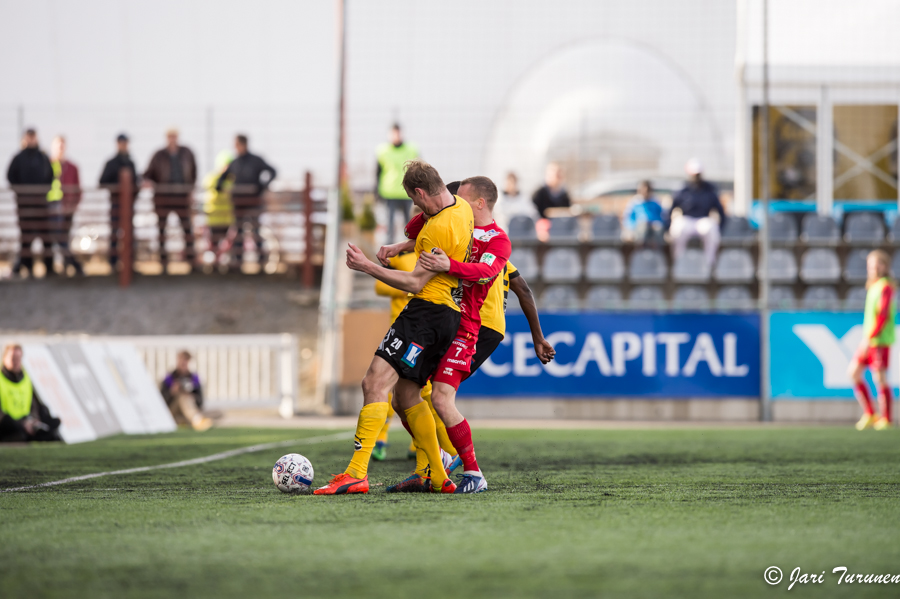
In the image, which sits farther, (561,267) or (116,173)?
(116,173)

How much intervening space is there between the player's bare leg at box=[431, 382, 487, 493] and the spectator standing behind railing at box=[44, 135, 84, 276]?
48.5ft

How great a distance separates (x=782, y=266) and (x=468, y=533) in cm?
1400

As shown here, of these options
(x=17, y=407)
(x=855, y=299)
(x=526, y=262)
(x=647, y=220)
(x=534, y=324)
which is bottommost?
(x=17, y=407)

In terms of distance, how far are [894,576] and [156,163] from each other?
17012mm

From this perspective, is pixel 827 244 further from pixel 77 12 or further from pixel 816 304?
pixel 77 12

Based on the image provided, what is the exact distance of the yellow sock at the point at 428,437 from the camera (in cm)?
562

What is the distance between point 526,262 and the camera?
16734mm

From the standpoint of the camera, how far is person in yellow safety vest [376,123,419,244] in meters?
17.3

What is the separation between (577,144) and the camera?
19891 millimetres

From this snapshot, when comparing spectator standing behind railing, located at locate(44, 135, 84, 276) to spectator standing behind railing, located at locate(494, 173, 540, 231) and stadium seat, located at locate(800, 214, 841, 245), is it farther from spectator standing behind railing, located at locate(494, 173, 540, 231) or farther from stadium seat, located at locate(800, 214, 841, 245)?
stadium seat, located at locate(800, 214, 841, 245)

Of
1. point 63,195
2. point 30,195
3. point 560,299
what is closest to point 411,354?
point 560,299

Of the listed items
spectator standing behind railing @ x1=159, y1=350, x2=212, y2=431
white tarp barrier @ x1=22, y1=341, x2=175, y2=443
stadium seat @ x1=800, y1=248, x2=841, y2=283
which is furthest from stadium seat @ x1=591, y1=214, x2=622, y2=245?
white tarp barrier @ x1=22, y1=341, x2=175, y2=443

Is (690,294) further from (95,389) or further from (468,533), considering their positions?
(468,533)

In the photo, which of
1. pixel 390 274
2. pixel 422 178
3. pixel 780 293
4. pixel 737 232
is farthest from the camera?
pixel 737 232
